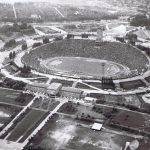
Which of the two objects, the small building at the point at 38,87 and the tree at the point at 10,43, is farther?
the tree at the point at 10,43

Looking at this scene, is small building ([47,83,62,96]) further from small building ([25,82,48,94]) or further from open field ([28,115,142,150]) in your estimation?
open field ([28,115,142,150])

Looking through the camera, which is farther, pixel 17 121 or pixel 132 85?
pixel 132 85

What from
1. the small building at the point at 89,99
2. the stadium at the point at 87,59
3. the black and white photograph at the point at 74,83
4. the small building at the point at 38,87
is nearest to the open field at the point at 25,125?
the black and white photograph at the point at 74,83

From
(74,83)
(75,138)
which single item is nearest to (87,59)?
(74,83)

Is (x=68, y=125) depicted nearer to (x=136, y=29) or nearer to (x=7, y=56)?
(x=7, y=56)

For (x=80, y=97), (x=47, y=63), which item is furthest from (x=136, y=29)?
(x=80, y=97)

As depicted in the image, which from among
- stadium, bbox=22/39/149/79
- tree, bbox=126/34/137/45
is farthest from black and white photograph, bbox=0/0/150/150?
tree, bbox=126/34/137/45

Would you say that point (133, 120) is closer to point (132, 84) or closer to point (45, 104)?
point (132, 84)

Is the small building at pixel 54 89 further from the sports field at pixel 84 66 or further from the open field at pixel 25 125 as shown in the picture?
the sports field at pixel 84 66
